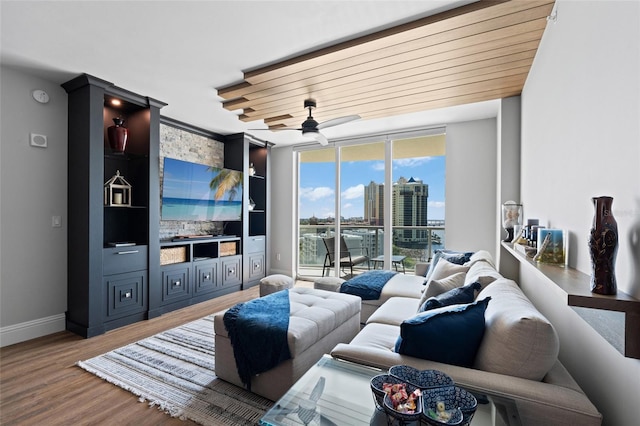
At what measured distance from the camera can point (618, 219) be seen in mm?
1013

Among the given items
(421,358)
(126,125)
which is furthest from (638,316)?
(126,125)

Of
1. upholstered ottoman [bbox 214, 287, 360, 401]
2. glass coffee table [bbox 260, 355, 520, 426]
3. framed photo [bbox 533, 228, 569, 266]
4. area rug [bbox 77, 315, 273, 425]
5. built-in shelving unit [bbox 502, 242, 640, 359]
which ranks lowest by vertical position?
area rug [bbox 77, 315, 273, 425]

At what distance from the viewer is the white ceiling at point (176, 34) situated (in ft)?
6.43

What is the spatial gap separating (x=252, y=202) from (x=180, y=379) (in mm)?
3683

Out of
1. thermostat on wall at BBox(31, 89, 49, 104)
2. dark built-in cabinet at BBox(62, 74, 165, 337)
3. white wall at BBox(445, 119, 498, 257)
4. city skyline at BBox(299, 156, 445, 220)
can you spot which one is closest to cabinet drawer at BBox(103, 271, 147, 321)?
dark built-in cabinet at BBox(62, 74, 165, 337)

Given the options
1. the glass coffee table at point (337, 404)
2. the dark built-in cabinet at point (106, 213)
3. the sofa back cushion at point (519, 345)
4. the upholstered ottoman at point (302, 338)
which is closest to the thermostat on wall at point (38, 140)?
the dark built-in cabinet at point (106, 213)

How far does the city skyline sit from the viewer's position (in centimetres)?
472

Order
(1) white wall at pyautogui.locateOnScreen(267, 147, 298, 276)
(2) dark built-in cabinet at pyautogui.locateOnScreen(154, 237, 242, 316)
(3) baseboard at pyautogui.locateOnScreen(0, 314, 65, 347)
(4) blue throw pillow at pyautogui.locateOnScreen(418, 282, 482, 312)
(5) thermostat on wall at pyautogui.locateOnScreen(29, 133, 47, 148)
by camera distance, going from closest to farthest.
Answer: (4) blue throw pillow at pyautogui.locateOnScreen(418, 282, 482, 312)
(3) baseboard at pyautogui.locateOnScreen(0, 314, 65, 347)
(5) thermostat on wall at pyautogui.locateOnScreen(29, 133, 47, 148)
(2) dark built-in cabinet at pyautogui.locateOnScreen(154, 237, 242, 316)
(1) white wall at pyautogui.locateOnScreen(267, 147, 298, 276)

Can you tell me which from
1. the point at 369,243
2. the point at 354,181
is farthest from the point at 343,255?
the point at 354,181

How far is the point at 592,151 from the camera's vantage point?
1.21 m

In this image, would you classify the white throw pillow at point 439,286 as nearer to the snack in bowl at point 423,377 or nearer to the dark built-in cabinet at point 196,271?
the snack in bowl at point 423,377

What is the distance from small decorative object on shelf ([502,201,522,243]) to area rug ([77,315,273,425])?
244 centimetres

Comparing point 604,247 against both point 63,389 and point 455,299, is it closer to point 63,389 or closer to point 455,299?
point 455,299

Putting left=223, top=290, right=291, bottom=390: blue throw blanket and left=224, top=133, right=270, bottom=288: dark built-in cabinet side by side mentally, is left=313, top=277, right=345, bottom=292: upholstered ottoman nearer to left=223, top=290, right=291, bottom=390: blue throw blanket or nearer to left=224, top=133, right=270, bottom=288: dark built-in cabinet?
left=223, top=290, right=291, bottom=390: blue throw blanket
